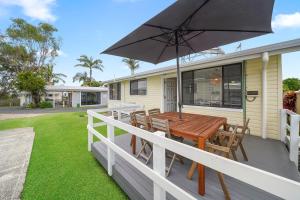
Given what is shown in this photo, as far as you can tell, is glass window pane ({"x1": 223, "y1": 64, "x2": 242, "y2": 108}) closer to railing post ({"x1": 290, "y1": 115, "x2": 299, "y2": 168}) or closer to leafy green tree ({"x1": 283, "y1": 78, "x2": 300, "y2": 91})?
railing post ({"x1": 290, "y1": 115, "x2": 299, "y2": 168})

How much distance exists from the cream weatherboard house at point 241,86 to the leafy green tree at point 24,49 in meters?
25.0

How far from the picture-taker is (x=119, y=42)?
3404 millimetres

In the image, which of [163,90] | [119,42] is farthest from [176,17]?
[163,90]

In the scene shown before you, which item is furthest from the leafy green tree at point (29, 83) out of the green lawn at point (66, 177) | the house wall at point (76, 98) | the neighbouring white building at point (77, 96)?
the green lawn at point (66, 177)

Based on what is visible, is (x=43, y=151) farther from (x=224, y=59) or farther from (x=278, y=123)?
(x=278, y=123)

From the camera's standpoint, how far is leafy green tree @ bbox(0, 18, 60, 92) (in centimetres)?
2320

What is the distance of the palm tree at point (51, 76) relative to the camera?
2544 cm

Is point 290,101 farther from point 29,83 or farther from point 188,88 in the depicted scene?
point 29,83

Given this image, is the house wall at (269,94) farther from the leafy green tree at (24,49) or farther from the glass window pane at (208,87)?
the leafy green tree at (24,49)

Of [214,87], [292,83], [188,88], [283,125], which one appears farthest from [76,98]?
[292,83]

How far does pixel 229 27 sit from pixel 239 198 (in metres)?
2.79

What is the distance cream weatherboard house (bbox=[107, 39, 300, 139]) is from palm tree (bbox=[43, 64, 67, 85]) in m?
23.8

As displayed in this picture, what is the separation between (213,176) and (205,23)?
260 centimetres

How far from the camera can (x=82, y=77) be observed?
102ft
